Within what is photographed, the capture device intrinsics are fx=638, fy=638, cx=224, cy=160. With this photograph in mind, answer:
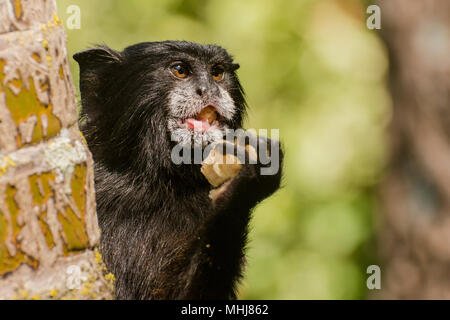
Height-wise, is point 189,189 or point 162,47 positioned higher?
point 162,47

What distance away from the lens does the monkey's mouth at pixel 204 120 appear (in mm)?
4414

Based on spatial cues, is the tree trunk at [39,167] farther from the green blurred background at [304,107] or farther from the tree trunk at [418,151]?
the green blurred background at [304,107]

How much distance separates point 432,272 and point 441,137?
1.32m

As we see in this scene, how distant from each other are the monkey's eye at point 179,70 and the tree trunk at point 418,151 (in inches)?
105

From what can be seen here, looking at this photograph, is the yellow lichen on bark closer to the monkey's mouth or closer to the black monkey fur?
the black monkey fur

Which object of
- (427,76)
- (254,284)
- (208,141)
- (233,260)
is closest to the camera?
(233,260)

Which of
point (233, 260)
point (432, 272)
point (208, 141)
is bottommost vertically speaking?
point (432, 272)

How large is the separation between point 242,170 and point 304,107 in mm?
6363

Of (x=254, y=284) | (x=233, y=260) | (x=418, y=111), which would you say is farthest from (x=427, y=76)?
(x=254, y=284)

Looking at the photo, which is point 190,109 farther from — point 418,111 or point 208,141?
point 418,111

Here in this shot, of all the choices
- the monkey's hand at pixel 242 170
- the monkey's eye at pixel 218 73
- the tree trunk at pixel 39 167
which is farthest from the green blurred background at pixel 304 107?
the tree trunk at pixel 39 167

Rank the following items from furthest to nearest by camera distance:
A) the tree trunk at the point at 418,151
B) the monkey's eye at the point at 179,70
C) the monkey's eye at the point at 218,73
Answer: the tree trunk at the point at 418,151, the monkey's eye at the point at 218,73, the monkey's eye at the point at 179,70

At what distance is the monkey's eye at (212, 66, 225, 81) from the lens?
4.78m

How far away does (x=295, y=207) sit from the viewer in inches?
371
